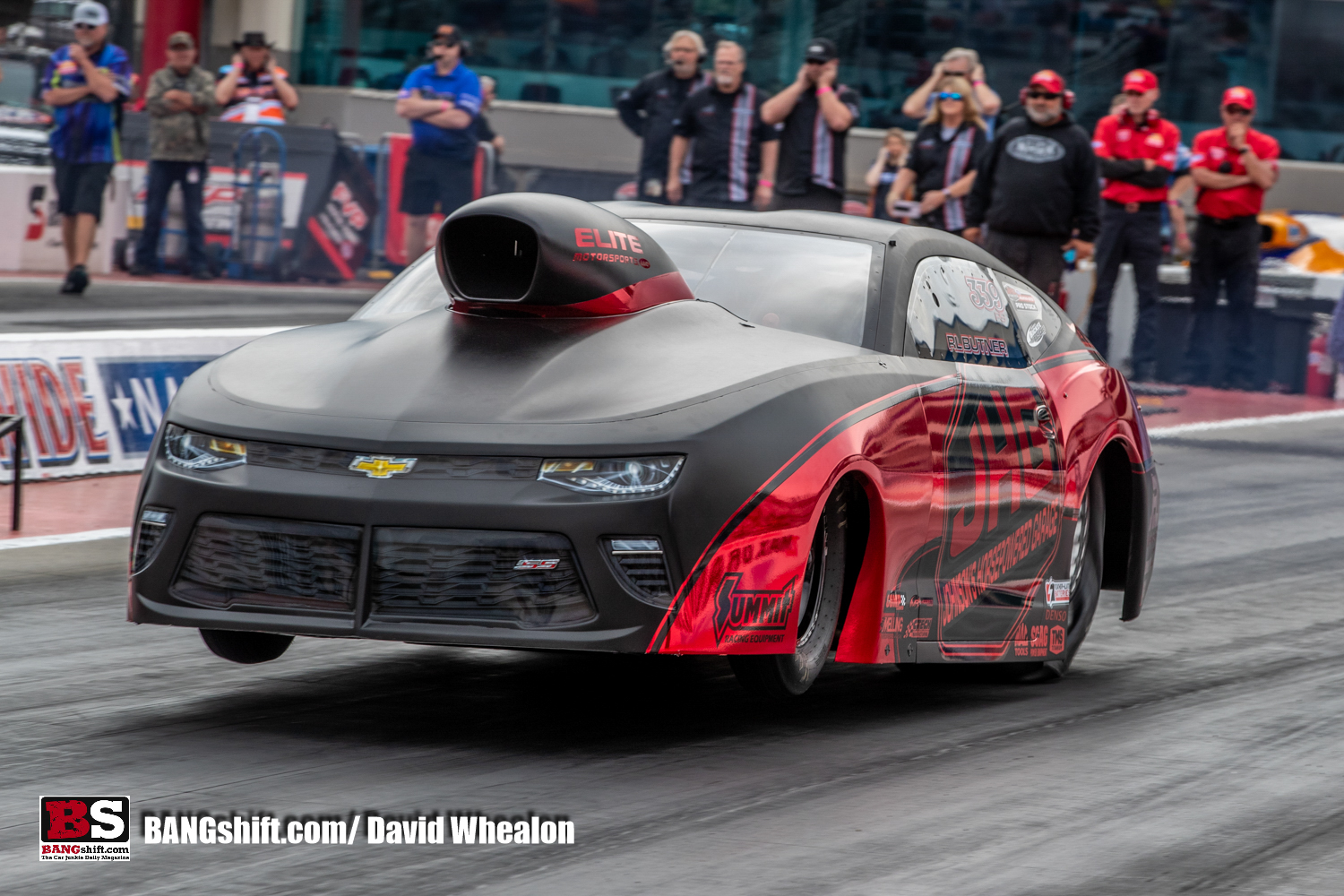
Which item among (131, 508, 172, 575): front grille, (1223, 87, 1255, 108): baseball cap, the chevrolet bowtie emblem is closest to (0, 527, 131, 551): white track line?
(131, 508, 172, 575): front grille

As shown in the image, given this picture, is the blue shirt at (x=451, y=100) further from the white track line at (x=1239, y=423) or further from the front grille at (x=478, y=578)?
the front grille at (x=478, y=578)

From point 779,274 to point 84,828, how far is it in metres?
2.70

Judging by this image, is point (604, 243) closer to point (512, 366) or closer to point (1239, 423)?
point (512, 366)

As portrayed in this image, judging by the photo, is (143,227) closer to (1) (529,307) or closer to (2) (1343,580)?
(2) (1343,580)

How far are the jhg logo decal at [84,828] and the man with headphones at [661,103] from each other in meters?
11.8

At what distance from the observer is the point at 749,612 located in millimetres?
5281

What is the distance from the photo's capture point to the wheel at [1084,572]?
6949mm

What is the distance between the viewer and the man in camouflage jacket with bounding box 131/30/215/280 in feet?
63.2

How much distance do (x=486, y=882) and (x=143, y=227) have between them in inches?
658

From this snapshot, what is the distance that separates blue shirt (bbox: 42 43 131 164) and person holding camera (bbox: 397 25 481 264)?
2.86 metres

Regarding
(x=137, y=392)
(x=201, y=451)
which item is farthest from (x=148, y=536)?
(x=137, y=392)

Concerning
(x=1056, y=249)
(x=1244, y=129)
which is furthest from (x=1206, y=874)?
(x=1244, y=129)

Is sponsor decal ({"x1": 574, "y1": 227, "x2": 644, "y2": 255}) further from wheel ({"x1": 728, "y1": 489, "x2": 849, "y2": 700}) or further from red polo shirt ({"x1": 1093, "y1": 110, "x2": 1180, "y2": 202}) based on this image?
red polo shirt ({"x1": 1093, "y1": 110, "x2": 1180, "y2": 202})

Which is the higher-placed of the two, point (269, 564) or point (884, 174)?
point (884, 174)
